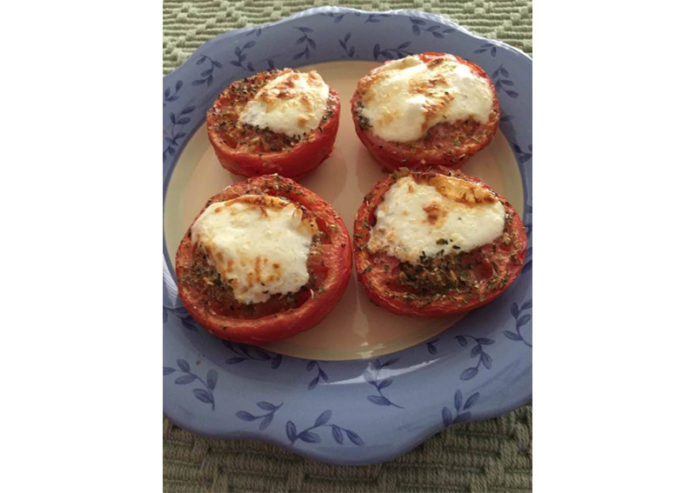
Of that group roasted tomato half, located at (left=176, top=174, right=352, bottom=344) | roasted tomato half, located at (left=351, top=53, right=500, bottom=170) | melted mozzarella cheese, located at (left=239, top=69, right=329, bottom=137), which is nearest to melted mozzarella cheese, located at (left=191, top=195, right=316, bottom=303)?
roasted tomato half, located at (left=176, top=174, right=352, bottom=344)

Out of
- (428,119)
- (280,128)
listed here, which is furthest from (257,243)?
(428,119)

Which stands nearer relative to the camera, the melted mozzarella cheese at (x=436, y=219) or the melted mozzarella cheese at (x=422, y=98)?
the melted mozzarella cheese at (x=436, y=219)

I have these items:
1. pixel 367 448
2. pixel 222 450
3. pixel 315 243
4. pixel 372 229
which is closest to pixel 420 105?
pixel 372 229

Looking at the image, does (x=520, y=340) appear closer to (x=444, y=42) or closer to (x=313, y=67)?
(x=444, y=42)

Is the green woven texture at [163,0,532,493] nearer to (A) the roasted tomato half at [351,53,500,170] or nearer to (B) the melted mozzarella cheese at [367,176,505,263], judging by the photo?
(B) the melted mozzarella cheese at [367,176,505,263]

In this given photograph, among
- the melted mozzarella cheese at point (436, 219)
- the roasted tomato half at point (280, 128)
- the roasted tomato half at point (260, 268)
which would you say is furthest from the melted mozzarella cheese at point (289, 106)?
the melted mozzarella cheese at point (436, 219)

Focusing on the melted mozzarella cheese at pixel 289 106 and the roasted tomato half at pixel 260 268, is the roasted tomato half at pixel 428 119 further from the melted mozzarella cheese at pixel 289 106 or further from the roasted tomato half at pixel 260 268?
the roasted tomato half at pixel 260 268

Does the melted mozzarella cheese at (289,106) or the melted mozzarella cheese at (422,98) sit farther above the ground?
the melted mozzarella cheese at (422,98)
